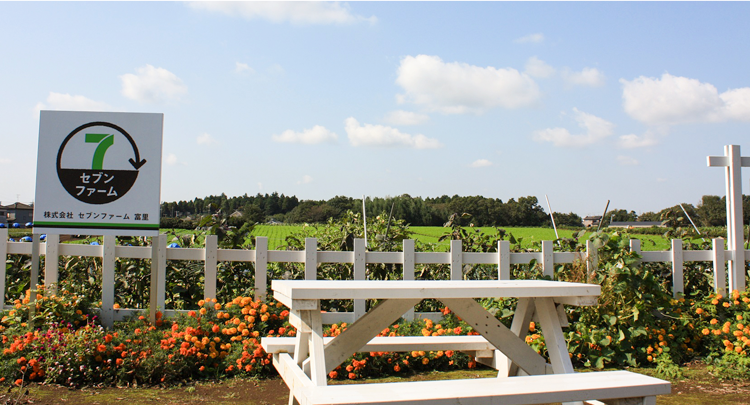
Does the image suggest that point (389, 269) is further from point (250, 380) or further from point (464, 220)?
point (250, 380)

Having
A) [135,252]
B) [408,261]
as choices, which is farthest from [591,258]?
[135,252]

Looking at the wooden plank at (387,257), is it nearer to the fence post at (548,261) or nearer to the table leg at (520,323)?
the fence post at (548,261)

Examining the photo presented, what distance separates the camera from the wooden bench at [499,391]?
2322mm

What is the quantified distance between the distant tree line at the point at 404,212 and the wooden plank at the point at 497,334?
10.2 ft

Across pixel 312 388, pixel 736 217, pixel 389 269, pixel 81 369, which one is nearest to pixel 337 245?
pixel 389 269

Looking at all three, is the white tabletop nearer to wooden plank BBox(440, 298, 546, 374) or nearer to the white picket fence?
wooden plank BBox(440, 298, 546, 374)

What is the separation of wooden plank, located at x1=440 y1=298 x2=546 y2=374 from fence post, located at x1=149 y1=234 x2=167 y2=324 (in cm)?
298

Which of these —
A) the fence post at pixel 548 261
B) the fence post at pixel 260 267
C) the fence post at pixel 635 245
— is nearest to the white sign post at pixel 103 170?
the fence post at pixel 260 267

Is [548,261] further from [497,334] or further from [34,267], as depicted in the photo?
[34,267]

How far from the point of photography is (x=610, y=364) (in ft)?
15.7

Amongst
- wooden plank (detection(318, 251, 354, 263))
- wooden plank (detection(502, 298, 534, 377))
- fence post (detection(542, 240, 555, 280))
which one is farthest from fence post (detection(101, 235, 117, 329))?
fence post (detection(542, 240, 555, 280))

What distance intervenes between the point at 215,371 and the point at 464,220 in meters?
3.39

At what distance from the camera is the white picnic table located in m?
2.45

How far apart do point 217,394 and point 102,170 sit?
2.47m
